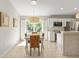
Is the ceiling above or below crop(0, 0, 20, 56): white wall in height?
above

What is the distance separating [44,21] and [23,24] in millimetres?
1982

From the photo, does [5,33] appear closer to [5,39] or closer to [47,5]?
[5,39]

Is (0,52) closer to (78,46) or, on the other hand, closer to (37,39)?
(37,39)

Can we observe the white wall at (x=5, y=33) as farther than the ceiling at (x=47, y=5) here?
No

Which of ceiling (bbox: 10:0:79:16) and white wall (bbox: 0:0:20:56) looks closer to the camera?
white wall (bbox: 0:0:20:56)

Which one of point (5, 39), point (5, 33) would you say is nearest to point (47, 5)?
point (5, 33)

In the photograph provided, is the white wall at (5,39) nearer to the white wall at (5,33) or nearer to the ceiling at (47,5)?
the white wall at (5,33)

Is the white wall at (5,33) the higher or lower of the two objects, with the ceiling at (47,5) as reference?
lower

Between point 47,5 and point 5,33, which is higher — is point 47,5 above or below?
above

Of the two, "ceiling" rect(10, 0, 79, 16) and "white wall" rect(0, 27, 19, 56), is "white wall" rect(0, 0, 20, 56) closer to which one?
"white wall" rect(0, 27, 19, 56)

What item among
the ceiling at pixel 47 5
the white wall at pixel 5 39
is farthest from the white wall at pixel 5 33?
the ceiling at pixel 47 5

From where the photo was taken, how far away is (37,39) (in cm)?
605

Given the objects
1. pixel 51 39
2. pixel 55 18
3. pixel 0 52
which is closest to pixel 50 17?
pixel 55 18

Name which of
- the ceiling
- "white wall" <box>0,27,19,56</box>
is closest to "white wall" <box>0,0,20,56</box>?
"white wall" <box>0,27,19,56</box>
